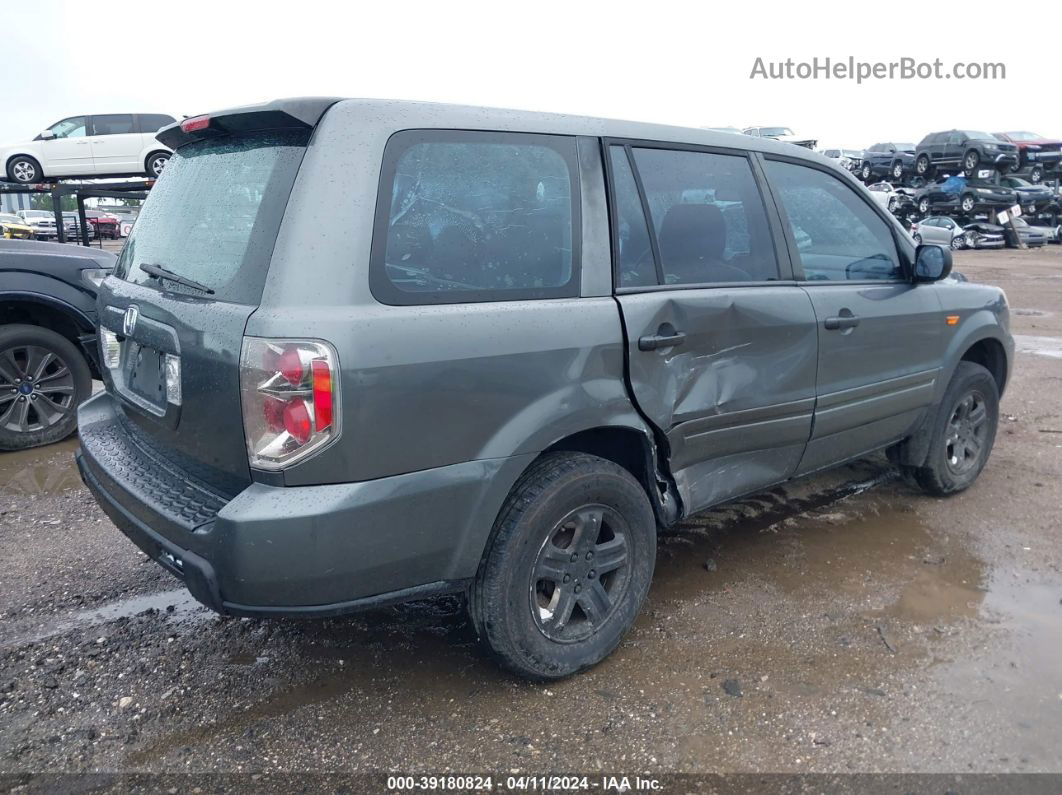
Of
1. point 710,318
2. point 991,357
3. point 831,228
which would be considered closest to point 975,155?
point 991,357

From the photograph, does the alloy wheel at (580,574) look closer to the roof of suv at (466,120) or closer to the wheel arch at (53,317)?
the roof of suv at (466,120)

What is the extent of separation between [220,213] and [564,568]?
1.60m

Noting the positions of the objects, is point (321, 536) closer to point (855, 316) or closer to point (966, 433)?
point (855, 316)

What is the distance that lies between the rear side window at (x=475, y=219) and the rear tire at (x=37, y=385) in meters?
4.00

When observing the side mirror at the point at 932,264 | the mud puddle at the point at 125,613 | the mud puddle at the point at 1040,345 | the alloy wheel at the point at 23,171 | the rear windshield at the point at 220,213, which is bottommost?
the mud puddle at the point at 1040,345

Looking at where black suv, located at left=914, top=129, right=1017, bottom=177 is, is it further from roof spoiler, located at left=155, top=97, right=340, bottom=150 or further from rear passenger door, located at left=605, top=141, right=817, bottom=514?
roof spoiler, located at left=155, top=97, right=340, bottom=150

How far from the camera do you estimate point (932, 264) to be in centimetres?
401

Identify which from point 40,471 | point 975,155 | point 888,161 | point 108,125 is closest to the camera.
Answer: point 40,471

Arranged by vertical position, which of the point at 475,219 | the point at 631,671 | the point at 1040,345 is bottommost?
the point at 1040,345

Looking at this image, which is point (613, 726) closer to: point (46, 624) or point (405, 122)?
point (405, 122)

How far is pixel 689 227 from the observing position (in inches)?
124

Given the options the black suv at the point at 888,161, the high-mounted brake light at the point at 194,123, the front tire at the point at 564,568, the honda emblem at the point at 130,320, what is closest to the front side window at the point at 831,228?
the front tire at the point at 564,568

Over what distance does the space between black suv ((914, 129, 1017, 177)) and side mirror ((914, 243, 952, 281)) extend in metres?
28.9

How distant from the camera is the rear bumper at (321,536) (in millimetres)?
2205
